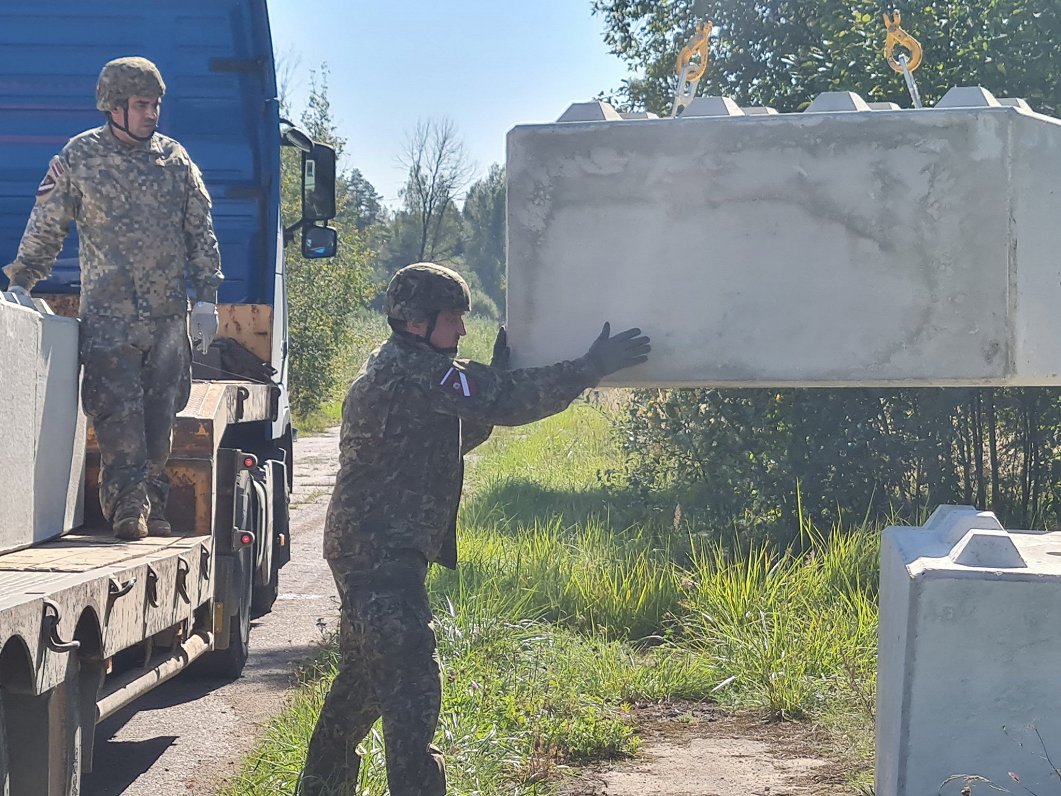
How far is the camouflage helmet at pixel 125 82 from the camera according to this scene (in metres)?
5.05

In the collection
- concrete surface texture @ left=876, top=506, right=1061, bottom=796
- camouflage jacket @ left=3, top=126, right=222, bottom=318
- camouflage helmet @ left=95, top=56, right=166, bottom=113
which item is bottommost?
concrete surface texture @ left=876, top=506, right=1061, bottom=796

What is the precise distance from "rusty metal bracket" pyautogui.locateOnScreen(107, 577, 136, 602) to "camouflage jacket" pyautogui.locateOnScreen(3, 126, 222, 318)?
4.95 ft

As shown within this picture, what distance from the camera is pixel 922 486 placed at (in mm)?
9312

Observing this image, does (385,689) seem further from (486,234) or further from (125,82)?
(486,234)

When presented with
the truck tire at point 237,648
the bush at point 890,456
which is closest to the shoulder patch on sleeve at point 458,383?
the truck tire at point 237,648

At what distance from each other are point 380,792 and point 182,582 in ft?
3.20

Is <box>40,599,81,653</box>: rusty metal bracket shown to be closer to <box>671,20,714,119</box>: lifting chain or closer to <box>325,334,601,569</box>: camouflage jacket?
<box>325,334,601,569</box>: camouflage jacket

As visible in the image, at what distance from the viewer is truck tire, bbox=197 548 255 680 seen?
257 inches

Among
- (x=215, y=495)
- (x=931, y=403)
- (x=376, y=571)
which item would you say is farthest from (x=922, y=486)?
(x=376, y=571)

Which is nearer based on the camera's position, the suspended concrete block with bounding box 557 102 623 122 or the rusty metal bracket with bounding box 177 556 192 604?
the suspended concrete block with bounding box 557 102 623 122

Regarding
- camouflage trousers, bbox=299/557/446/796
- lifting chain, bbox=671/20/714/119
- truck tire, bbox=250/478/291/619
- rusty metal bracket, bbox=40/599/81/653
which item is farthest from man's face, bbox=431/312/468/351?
truck tire, bbox=250/478/291/619

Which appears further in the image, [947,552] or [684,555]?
[684,555]

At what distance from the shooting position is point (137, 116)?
5152 millimetres

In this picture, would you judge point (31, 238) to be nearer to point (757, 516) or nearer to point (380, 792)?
point (380, 792)
